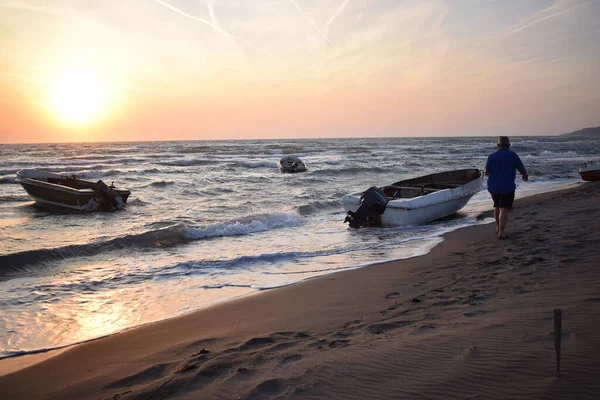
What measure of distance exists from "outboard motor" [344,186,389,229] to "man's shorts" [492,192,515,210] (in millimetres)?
3543

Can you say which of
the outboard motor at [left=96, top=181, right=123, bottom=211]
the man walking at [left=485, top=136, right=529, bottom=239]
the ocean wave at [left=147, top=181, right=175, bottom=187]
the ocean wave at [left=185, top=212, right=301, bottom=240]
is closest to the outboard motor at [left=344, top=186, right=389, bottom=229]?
the ocean wave at [left=185, top=212, right=301, bottom=240]

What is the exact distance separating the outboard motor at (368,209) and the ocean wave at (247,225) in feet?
6.59

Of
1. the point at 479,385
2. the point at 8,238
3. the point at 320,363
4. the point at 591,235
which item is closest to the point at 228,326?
the point at 320,363

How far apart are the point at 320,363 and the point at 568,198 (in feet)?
39.6

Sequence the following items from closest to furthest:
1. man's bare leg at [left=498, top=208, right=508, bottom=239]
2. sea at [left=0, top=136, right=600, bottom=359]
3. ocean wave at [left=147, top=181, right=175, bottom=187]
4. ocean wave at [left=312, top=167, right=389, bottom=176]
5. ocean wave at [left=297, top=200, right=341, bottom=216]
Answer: sea at [left=0, top=136, right=600, bottom=359]
man's bare leg at [left=498, top=208, right=508, bottom=239]
ocean wave at [left=297, top=200, right=341, bottom=216]
ocean wave at [left=147, top=181, right=175, bottom=187]
ocean wave at [left=312, top=167, right=389, bottom=176]

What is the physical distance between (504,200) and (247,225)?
640cm

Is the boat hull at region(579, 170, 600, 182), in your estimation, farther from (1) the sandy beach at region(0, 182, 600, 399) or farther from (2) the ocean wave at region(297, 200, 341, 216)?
(1) the sandy beach at region(0, 182, 600, 399)

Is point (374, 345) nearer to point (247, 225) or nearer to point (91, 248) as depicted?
point (91, 248)

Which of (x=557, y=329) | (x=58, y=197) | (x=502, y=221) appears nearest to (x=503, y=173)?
(x=502, y=221)

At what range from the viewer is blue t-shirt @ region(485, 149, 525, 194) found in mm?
7410

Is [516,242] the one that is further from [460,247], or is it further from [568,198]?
[568,198]

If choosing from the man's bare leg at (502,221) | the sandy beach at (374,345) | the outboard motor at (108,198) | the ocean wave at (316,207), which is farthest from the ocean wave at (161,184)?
the man's bare leg at (502,221)

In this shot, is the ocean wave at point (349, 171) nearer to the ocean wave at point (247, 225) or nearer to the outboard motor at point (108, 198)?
the outboard motor at point (108, 198)

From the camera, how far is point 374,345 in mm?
3537
